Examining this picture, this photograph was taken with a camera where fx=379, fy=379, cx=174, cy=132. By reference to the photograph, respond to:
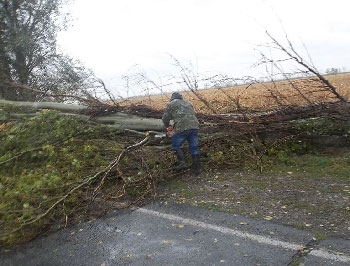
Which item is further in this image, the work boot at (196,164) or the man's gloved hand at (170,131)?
the man's gloved hand at (170,131)

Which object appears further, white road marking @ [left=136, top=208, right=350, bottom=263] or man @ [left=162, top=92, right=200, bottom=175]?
man @ [left=162, top=92, right=200, bottom=175]

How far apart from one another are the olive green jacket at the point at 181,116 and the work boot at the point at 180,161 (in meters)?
0.41

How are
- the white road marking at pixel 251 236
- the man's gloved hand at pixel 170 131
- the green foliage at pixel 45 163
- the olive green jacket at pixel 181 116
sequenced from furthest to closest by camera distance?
the man's gloved hand at pixel 170 131 < the olive green jacket at pixel 181 116 < the green foliage at pixel 45 163 < the white road marking at pixel 251 236

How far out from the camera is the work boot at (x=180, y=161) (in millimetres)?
6656

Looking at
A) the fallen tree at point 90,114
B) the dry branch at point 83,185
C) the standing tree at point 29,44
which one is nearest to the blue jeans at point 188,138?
the dry branch at point 83,185

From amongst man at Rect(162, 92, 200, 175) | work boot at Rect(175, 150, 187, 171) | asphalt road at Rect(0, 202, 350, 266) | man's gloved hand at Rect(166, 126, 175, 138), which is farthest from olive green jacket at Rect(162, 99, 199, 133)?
asphalt road at Rect(0, 202, 350, 266)

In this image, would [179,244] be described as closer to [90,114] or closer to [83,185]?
[83,185]

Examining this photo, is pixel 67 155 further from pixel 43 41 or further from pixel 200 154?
pixel 43 41

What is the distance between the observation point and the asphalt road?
3.65m

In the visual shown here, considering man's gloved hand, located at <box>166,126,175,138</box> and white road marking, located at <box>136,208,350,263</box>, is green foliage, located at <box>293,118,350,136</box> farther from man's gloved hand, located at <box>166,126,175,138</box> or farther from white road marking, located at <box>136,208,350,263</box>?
white road marking, located at <box>136,208,350,263</box>

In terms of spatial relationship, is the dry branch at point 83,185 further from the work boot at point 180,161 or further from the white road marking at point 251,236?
the white road marking at point 251,236

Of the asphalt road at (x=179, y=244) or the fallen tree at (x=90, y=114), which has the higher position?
the fallen tree at (x=90, y=114)

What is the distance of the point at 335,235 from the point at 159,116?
5.18 meters

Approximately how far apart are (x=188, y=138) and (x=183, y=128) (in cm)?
26
